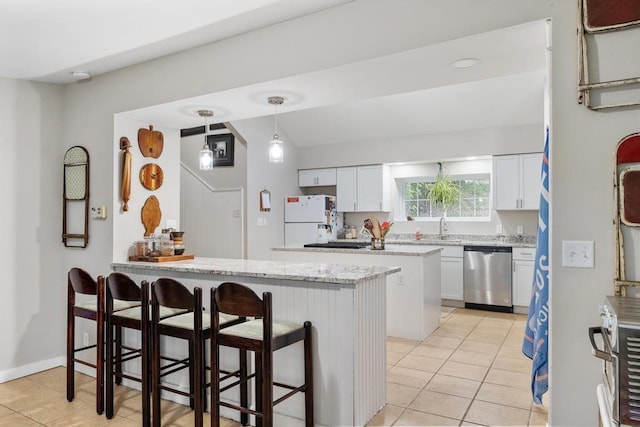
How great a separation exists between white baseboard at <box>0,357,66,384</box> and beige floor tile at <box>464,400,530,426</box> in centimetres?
349

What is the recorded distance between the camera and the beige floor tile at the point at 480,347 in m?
4.07

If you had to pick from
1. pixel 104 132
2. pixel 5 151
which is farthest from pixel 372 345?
pixel 5 151

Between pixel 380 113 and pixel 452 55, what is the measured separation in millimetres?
4109

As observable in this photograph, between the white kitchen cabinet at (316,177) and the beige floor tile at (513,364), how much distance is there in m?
4.14

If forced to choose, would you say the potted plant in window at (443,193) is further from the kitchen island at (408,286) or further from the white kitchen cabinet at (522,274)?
the kitchen island at (408,286)

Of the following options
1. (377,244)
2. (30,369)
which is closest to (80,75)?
(30,369)

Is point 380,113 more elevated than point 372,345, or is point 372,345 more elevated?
point 380,113

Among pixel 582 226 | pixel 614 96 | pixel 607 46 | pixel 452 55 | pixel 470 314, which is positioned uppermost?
pixel 452 55

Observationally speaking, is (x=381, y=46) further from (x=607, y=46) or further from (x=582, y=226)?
(x=582, y=226)

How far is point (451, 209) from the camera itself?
6.82 meters

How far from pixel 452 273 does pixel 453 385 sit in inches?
117

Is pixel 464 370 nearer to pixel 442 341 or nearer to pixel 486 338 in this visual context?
pixel 442 341

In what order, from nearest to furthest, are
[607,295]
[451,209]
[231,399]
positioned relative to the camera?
[607,295] < [231,399] < [451,209]

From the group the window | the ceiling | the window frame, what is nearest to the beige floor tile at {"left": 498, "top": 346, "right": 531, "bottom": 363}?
the ceiling
